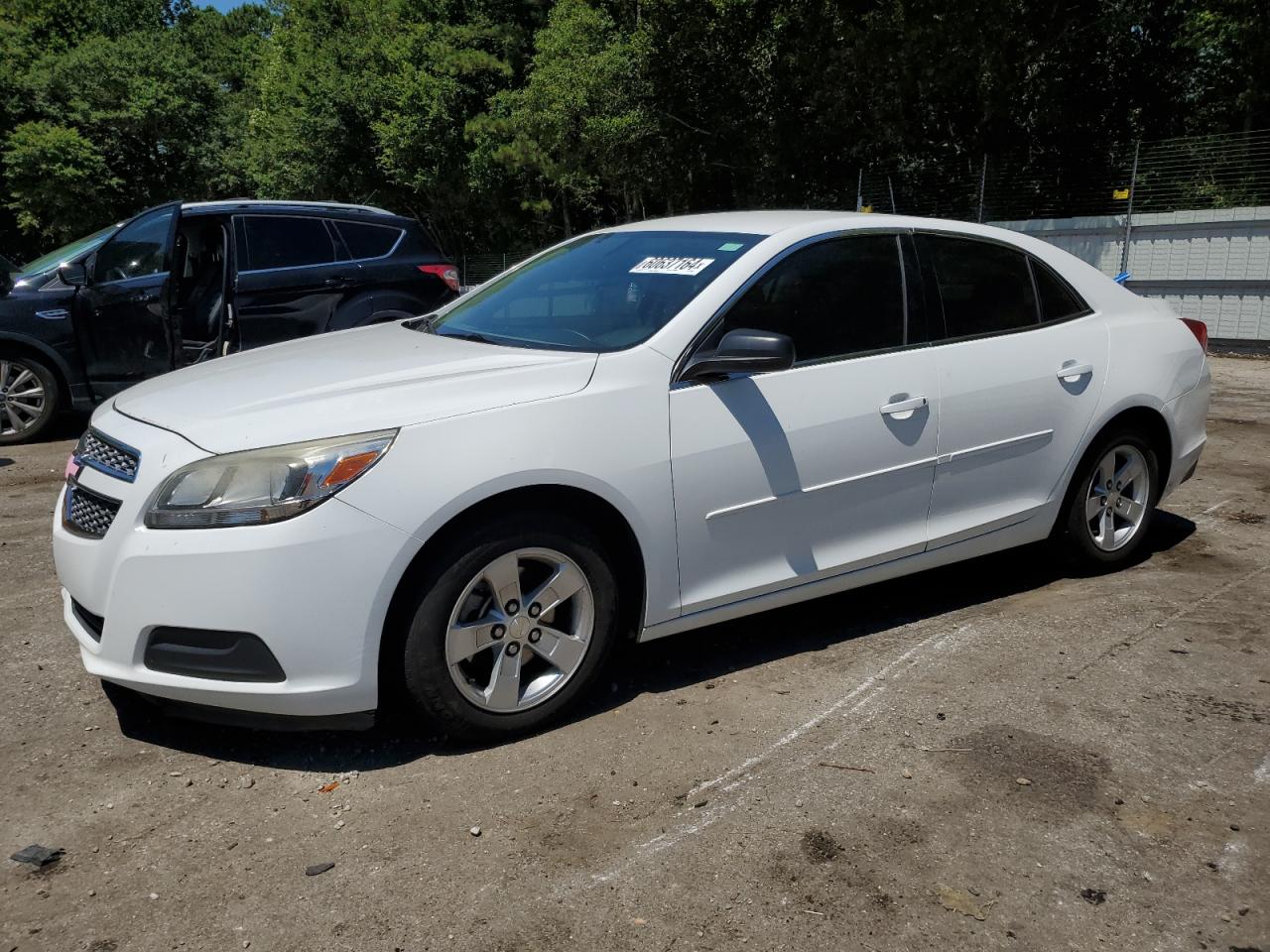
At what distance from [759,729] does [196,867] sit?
1.74m

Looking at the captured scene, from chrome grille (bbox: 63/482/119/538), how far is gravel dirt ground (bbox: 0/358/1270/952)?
707mm

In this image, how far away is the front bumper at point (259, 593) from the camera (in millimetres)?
3088

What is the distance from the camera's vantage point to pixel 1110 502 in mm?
5109

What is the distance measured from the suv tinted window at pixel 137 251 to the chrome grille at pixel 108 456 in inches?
194

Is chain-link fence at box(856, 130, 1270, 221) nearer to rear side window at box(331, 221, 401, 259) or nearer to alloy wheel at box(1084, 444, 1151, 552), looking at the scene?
alloy wheel at box(1084, 444, 1151, 552)

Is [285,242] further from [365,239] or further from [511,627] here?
[511,627]

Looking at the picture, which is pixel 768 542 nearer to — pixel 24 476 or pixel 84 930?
pixel 84 930

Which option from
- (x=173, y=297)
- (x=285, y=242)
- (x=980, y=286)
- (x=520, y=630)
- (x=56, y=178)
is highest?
(x=56, y=178)

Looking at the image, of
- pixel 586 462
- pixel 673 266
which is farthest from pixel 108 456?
pixel 673 266

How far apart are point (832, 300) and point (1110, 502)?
1.89 metres

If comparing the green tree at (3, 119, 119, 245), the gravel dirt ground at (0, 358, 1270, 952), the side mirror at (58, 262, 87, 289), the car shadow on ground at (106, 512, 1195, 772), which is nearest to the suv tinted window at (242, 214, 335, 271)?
the side mirror at (58, 262, 87, 289)

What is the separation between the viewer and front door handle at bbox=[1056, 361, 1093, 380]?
15.4 ft

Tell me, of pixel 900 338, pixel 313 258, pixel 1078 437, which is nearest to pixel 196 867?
pixel 900 338

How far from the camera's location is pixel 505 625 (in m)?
3.43
